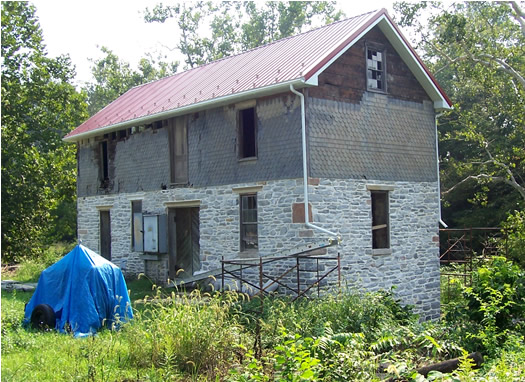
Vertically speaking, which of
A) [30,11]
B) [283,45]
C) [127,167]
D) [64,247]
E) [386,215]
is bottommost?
[64,247]

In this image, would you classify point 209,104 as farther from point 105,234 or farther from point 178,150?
point 105,234

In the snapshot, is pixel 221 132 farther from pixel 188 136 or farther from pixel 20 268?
pixel 20 268

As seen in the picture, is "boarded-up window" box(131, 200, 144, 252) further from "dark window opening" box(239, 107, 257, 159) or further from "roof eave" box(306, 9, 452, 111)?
"roof eave" box(306, 9, 452, 111)

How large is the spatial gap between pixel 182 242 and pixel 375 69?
280 inches

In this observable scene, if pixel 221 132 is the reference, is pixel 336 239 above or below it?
below

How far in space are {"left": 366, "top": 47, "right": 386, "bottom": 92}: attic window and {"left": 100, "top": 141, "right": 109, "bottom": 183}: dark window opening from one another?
9.26 metres

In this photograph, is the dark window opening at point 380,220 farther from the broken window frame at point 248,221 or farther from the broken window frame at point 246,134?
the broken window frame at point 246,134

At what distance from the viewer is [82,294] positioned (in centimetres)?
1116

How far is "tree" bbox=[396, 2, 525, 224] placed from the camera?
22203mm

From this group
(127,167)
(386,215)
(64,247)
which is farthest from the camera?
(64,247)

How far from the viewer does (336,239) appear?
13.3 meters

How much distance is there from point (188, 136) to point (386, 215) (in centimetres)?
561

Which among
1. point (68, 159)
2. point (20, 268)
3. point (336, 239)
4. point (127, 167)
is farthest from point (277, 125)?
point (68, 159)

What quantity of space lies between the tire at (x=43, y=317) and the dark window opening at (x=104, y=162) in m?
9.53
